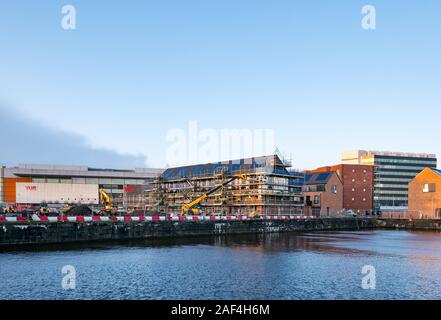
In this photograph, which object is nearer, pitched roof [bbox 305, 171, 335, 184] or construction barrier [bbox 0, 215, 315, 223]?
construction barrier [bbox 0, 215, 315, 223]

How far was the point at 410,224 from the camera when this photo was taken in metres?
125

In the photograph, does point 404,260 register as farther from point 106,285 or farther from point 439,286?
point 106,285

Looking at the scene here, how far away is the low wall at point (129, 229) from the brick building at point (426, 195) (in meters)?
30.3

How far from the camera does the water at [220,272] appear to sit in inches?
1463

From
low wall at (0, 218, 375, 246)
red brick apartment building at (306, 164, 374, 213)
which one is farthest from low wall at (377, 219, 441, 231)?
red brick apartment building at (306, 164, 374, 213)

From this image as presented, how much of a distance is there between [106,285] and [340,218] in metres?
93.4

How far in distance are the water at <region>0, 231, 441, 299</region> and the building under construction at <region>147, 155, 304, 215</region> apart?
149 ft

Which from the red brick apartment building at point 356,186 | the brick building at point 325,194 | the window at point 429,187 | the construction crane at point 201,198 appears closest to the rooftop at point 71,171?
the construction crane at point 201,198

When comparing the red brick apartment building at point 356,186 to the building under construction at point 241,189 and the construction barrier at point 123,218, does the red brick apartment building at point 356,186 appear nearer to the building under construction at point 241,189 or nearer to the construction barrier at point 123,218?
the building under construction at point 241,189

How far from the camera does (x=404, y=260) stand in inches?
2212

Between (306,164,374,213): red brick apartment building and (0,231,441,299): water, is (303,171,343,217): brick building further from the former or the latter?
(0,231,441,299): water

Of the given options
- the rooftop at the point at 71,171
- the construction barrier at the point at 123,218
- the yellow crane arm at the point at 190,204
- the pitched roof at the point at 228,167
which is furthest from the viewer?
the rooftop at the point at 71,171

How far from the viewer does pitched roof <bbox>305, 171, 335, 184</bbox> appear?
141500mm
